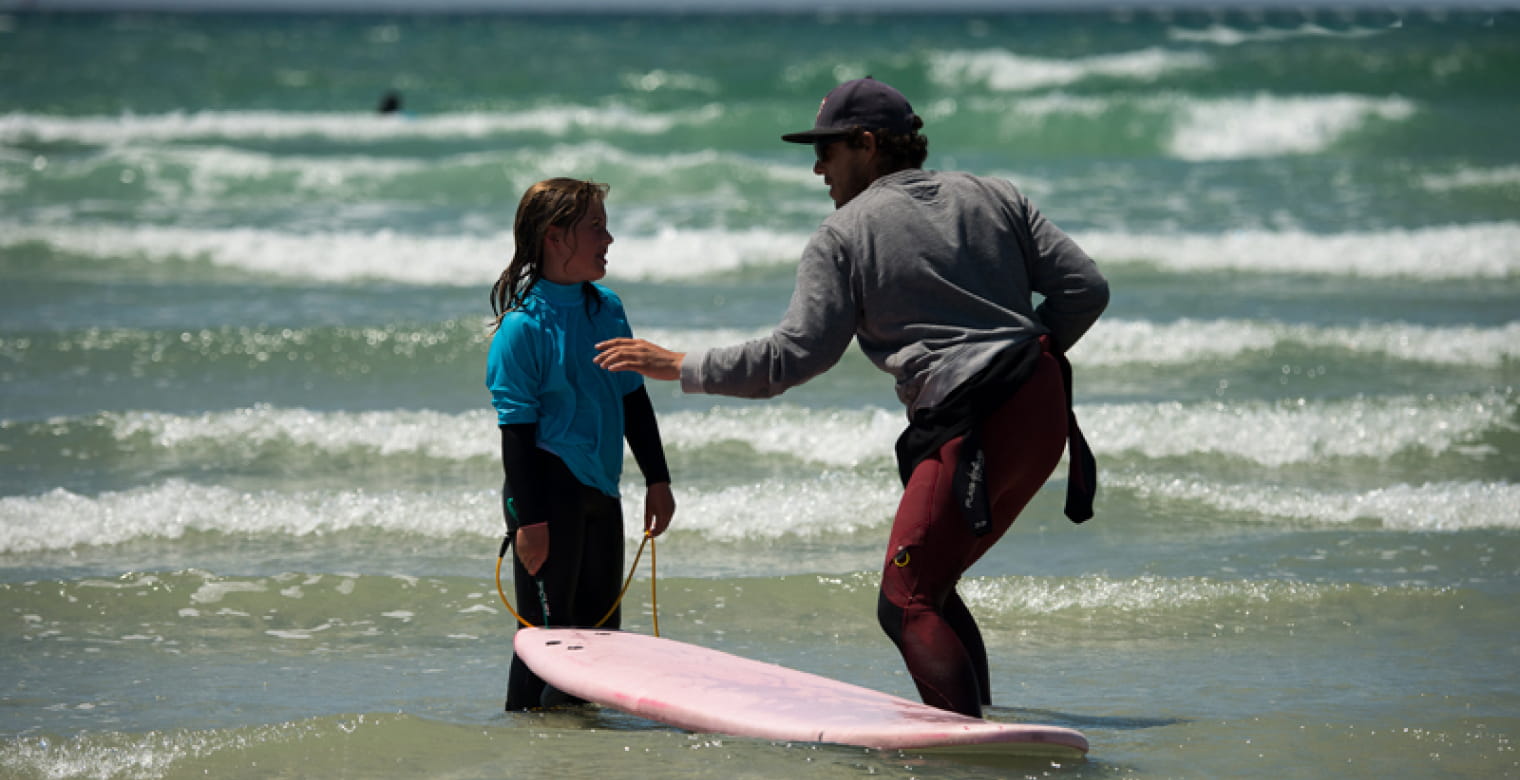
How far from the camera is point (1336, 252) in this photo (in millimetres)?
14508

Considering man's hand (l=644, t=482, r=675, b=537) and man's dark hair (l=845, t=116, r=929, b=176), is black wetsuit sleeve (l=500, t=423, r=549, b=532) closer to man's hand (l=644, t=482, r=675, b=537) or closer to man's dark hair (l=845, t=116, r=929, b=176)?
man's hand (l=644, t=482, r=675, b=537)

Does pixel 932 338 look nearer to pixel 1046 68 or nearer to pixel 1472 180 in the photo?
pixel 1472 180

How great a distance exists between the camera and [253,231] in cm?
1590

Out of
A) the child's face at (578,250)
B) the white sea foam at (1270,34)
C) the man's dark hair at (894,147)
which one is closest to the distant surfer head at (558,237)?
the child's face at (578,250)

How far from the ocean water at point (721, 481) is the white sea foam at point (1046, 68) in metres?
14.0

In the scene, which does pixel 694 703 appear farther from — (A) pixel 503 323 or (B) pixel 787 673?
(A) pixel 503 323

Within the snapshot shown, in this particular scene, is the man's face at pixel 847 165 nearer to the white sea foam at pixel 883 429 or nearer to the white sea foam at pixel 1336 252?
the white sea foam at pixel 883 429

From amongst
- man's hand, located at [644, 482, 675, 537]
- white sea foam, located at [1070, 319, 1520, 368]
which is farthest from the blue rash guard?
white sea foam, located at [1070, 319, 1520, 368]

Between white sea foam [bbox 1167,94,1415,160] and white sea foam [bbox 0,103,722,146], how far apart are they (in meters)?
8.47

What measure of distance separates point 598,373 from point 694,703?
88 cm

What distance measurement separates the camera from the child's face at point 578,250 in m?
3.86

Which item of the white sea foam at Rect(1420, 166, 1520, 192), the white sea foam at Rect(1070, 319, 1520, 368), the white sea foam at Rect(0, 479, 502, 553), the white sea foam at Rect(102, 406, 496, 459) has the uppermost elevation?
the white sea foam at Rect(1420, 166, 1520, 192)

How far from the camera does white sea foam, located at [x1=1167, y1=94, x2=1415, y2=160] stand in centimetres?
2597

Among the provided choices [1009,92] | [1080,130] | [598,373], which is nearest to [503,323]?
[598,373]
